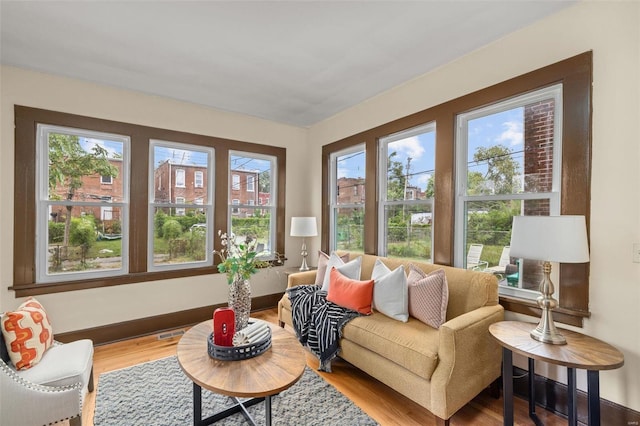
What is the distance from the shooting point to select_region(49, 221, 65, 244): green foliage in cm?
292

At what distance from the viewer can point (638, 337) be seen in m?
1.69

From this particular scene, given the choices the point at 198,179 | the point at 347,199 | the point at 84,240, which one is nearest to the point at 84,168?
the point at 84,240

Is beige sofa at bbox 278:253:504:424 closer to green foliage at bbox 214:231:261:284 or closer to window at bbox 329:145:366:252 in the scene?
green foliage at bbox 214:231:261:284

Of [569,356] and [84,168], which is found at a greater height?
[84,168]

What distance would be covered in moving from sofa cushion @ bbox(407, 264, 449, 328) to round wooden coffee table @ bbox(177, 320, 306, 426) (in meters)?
1.01

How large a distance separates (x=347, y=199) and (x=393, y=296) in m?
1.86

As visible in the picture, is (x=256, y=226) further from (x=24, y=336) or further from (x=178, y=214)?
(x=24, y=336)

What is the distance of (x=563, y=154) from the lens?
6.54 ft

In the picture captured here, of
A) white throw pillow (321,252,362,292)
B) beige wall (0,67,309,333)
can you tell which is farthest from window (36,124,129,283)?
white throw pillow (321,252,362,292)

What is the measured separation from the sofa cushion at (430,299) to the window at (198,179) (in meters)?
2.89

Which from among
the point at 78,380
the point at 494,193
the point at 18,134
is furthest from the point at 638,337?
the point at 18,134

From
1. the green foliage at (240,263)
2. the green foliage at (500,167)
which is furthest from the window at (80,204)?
the green foliage at (500,167)

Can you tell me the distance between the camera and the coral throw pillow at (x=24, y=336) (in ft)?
5.60

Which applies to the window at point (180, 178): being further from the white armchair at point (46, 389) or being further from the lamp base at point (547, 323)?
the lamp base at point (547, 323)
